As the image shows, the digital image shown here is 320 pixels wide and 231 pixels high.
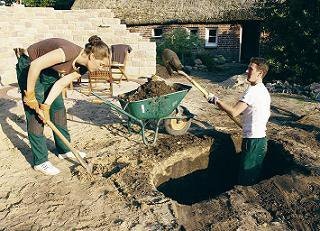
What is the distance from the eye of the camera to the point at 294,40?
487 inches

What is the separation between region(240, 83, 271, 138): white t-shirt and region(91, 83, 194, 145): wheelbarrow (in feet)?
5.12

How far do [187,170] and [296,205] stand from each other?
82.8 inches

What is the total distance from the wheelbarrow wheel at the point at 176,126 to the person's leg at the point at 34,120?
237 cm

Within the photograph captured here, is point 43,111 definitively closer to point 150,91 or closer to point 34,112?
point 34,112

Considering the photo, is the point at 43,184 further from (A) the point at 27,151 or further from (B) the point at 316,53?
(B) the point at 316,53

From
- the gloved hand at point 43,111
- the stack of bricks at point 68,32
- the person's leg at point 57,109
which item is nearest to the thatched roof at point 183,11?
the stack of bricks at point 68,32

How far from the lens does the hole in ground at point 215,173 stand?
568 cm

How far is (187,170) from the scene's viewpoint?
5.93 m

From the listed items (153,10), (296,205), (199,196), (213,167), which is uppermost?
(153,10)

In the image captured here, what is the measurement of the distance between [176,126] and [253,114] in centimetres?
212

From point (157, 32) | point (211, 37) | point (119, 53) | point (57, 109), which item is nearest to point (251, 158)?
point (57, 109)

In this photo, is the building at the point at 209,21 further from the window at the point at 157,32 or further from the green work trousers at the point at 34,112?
the green work trousers at the point at 34,112

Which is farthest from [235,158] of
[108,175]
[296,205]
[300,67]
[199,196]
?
[300,67]

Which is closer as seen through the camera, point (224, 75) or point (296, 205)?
point (296, 205)
